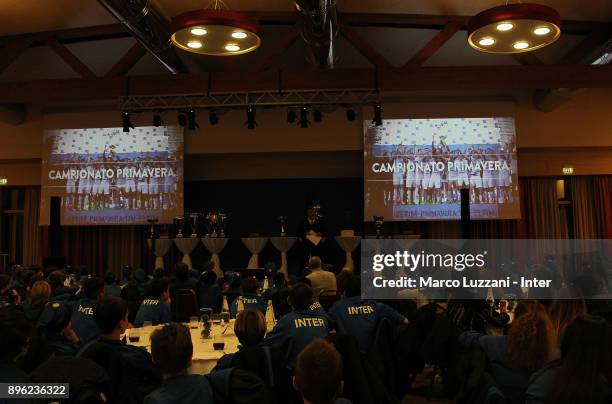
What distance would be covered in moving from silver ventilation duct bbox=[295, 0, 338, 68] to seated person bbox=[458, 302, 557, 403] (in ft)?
15.3

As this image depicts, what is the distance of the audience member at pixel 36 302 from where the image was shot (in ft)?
14.3

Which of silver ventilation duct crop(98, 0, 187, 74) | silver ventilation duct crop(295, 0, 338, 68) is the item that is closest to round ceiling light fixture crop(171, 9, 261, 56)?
silver ventilation duct crop(295, 0, 338, 68)

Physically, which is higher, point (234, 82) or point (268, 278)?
point (234, 82)

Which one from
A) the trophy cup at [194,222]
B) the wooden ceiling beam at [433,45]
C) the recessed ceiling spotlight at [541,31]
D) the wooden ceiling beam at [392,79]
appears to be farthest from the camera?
the trophy cup at [194,222]

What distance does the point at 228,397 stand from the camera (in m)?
2.41

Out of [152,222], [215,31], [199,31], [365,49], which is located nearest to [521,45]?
[215,31]

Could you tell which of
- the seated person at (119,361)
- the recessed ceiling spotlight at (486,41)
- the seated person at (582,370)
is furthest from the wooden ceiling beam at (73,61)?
the seated person at (582,370)

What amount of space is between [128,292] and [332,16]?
14.0 ft

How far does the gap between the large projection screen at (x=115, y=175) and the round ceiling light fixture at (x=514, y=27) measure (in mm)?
7588

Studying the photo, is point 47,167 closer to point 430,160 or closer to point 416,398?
point 430,160

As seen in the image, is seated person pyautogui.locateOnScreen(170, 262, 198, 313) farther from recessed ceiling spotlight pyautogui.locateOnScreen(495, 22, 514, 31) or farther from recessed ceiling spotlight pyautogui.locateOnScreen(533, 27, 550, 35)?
recessed ceiling spotlight pyautogui.locateOnScreen(533, 27, 550, 35)

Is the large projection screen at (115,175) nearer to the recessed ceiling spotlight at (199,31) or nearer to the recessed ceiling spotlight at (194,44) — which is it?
the recessed ceiling spotlight at (194,44)

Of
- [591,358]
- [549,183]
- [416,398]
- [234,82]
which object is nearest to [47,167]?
[234,82]

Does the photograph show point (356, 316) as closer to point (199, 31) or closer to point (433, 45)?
point (199, 31)
